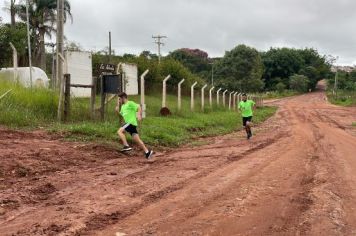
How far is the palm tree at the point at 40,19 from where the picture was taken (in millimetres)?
46219

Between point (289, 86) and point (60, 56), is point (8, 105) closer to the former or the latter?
point (60, 56)

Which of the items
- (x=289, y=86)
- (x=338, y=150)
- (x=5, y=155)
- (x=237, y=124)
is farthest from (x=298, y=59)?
(x=5, y=155)

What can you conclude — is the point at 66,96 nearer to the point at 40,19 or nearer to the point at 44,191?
the point at 44,191

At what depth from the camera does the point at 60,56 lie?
54.5 ft

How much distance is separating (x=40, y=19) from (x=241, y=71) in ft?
98.4

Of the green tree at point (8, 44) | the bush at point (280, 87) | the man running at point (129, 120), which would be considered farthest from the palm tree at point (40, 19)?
the bush at point (280, 87)

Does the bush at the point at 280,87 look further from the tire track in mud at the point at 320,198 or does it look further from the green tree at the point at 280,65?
the tire track in mud at the point at 320,198

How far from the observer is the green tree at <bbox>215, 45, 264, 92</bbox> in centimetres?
6738

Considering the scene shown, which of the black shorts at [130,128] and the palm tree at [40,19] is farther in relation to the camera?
the palm tree at [40,19]

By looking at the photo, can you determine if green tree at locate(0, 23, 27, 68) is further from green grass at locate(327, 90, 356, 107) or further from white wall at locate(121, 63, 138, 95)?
green grass at locate(327, 90, 356, 107)

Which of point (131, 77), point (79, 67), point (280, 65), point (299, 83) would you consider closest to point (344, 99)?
point (299, 83)

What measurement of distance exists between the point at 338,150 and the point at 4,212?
10771mm

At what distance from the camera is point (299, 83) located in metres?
101

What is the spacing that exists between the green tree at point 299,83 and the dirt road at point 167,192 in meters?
89.5
